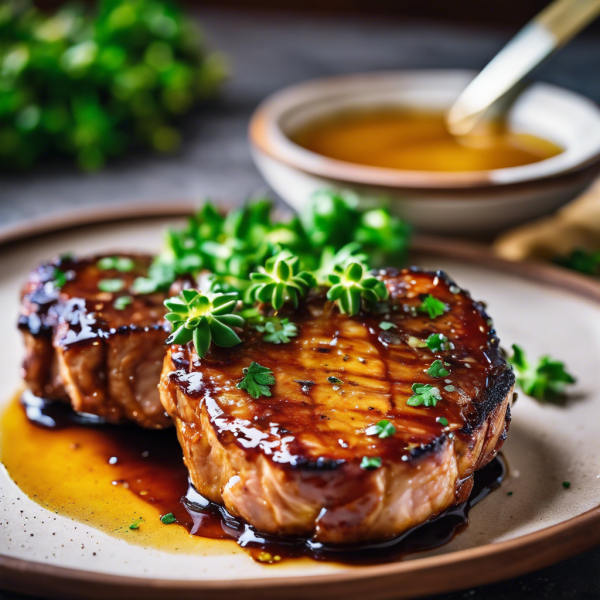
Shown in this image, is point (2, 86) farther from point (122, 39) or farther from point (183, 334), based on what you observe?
point (183, 334)

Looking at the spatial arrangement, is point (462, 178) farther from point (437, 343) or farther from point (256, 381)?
point (256, 381)

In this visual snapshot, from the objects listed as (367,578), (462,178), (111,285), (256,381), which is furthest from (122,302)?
(462,178)

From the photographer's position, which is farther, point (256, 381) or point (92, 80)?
point (92, 80)

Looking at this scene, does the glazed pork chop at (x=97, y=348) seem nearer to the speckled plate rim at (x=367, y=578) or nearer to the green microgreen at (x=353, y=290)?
Answer: the green microgreen at (x=353, y=290)

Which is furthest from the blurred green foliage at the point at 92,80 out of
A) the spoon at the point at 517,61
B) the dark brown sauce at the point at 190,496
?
the dark brown sauce at the point at 190,496

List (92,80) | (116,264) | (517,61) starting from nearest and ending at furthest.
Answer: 1. (116,264)
2. (517,61)
3. (92,80)

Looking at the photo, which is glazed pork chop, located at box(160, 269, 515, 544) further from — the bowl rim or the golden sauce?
the golden sauce

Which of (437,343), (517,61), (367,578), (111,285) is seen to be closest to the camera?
(367,578)
